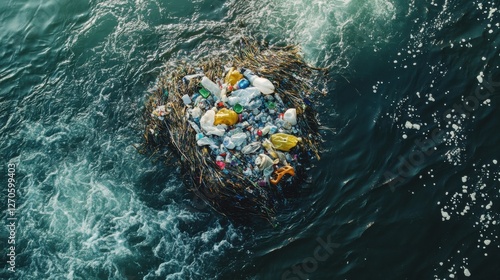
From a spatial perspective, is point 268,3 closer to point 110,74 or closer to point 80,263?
point 110,74

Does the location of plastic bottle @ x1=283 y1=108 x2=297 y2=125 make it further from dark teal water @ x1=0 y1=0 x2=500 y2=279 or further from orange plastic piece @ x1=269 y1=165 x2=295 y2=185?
orange plastic piece @ x1=269 y1=165 x2=295 y2=185

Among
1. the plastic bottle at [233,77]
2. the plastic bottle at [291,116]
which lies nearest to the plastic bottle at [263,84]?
the plastic bottle at [233,77]

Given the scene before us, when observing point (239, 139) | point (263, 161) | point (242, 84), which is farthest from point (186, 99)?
point (263, 161)

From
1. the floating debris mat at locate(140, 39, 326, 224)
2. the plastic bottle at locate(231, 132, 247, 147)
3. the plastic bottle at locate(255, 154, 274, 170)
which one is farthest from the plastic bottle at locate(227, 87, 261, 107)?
the plastic bottle at locate(255, 154, 274, 170)

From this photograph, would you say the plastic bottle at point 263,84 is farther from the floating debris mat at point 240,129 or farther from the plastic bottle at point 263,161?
the plastic bottle at point 263,161

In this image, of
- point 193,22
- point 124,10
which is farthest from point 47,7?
point 193,22
